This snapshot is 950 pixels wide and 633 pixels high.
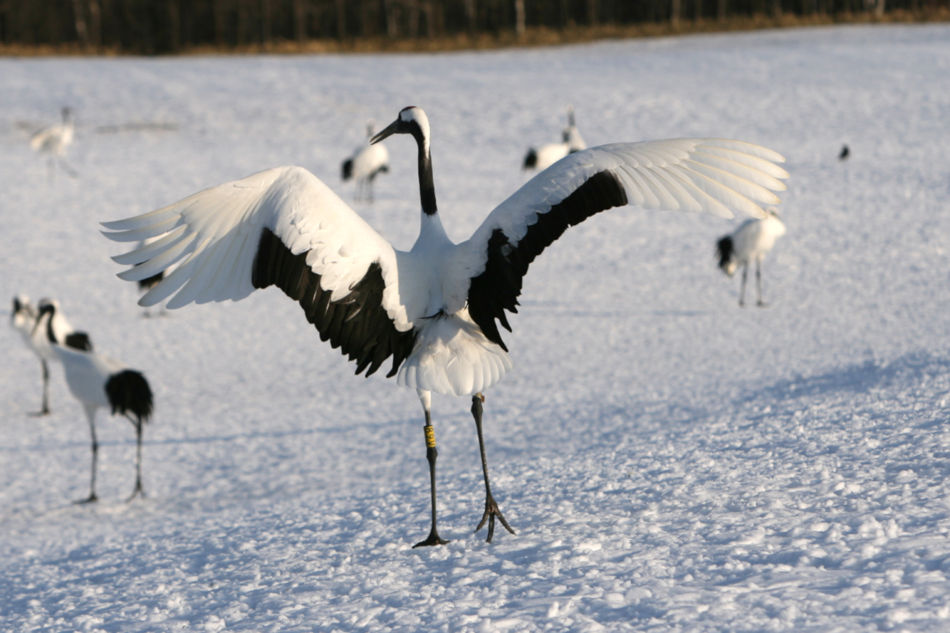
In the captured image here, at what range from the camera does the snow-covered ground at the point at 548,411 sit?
473cm

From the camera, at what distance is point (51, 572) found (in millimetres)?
6574

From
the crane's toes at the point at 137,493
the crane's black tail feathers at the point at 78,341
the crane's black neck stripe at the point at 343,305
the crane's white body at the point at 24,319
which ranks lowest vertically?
the crane's toes at the point at 137,493

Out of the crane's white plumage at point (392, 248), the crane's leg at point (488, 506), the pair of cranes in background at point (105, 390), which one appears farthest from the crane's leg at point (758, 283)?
the crane's white plumage at point (392, 248)

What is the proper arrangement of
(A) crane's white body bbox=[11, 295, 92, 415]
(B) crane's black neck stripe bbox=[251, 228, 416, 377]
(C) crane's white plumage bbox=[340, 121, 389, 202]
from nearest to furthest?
(B) crane's black neck stripe bbox=[251, 228, 416, 377], (A) crane's white body bbox=[11, 295, 92, 415], (C) crane's white plumage bbox=[340, 121, 389, 202]

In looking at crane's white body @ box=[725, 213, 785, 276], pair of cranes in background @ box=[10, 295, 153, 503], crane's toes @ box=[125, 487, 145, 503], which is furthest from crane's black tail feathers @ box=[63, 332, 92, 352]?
crane's white body @ box=[725, 213, 785, 276]

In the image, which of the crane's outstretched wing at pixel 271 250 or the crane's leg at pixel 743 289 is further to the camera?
the crane's leg at pixel 743 289

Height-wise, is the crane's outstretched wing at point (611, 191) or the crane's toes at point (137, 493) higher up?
the crane's outstretched wing at point (611, 191)

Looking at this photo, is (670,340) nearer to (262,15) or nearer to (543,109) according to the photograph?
(543,109)

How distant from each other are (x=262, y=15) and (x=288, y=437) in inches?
1515

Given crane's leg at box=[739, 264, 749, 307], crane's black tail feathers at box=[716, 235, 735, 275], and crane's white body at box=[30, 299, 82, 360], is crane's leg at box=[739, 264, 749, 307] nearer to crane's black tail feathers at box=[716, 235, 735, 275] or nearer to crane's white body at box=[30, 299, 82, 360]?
crane's black tail feathers at box=[716, 235, 735, 275]

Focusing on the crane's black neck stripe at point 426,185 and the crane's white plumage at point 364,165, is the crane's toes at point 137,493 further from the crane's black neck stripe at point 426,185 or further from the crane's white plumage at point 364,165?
the crane's white plumage at point 364,165

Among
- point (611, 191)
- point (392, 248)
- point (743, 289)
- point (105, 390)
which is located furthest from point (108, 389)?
point (743, 289)

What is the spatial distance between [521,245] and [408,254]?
581mm

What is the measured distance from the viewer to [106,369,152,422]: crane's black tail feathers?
9.24m
